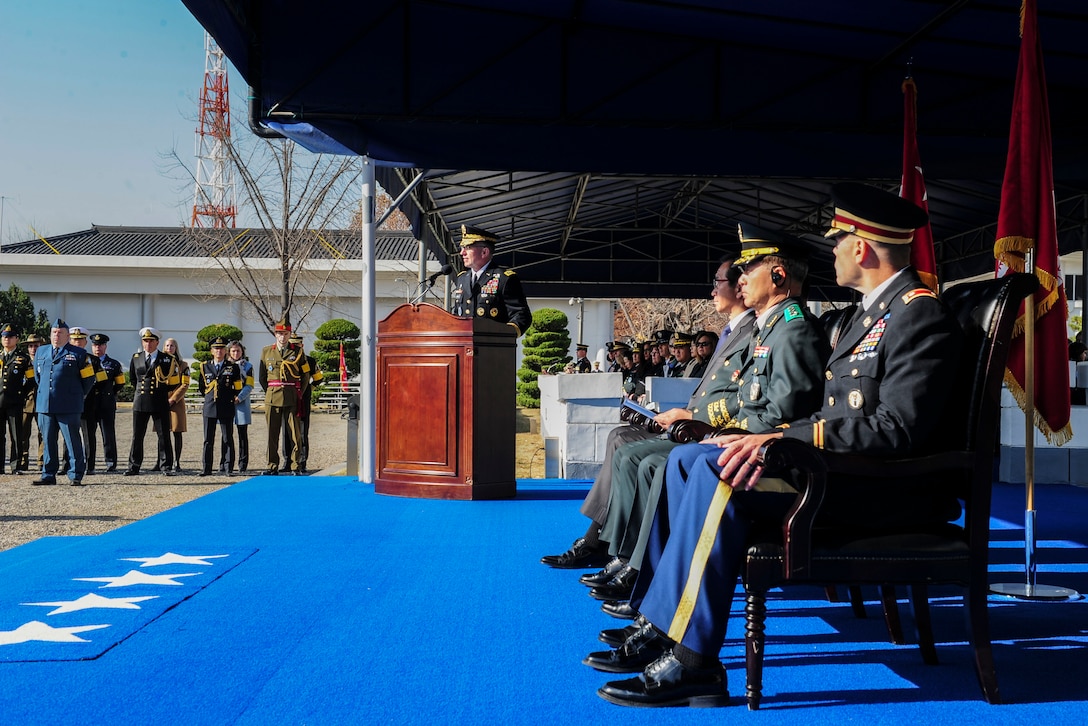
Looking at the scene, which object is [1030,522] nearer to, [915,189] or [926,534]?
[926,534]

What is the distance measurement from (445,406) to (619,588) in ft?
10.1

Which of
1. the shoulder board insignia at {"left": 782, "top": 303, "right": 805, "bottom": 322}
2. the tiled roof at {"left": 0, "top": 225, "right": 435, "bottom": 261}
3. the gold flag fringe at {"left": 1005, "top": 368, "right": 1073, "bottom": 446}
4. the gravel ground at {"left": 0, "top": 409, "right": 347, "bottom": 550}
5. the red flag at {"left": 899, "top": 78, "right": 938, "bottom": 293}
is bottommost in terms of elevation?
the gravel ground at {"left": 0, "top": 409, "right": 347, "bottom": 550}

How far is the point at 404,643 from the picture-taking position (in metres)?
2.92

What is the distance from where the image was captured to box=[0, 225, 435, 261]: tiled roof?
30.3m

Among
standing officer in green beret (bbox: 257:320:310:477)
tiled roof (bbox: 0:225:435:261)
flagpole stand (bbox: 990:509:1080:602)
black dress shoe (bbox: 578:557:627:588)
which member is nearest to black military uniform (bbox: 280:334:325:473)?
standing officer in green beret (bbox: 257:320:310:477)

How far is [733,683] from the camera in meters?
2.58

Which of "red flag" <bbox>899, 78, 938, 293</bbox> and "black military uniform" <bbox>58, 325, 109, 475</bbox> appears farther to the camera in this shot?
"black military uniform" <bbox>58, 325, 109, 475</bbox>

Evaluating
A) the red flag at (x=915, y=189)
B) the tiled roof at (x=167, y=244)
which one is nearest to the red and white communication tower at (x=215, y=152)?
the tiled roof at (x=167, y=244)

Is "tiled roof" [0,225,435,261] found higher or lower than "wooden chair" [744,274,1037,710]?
higher

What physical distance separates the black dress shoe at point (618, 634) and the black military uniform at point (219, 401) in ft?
27.8

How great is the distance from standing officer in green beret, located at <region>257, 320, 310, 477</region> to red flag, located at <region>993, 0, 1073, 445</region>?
787 cm

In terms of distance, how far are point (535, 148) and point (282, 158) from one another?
13991mm

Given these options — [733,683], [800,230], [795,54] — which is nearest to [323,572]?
[733,683]

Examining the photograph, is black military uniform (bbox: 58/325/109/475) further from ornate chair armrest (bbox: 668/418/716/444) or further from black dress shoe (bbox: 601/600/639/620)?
ornate chair armrest (bbox: 668/418/716/444)
